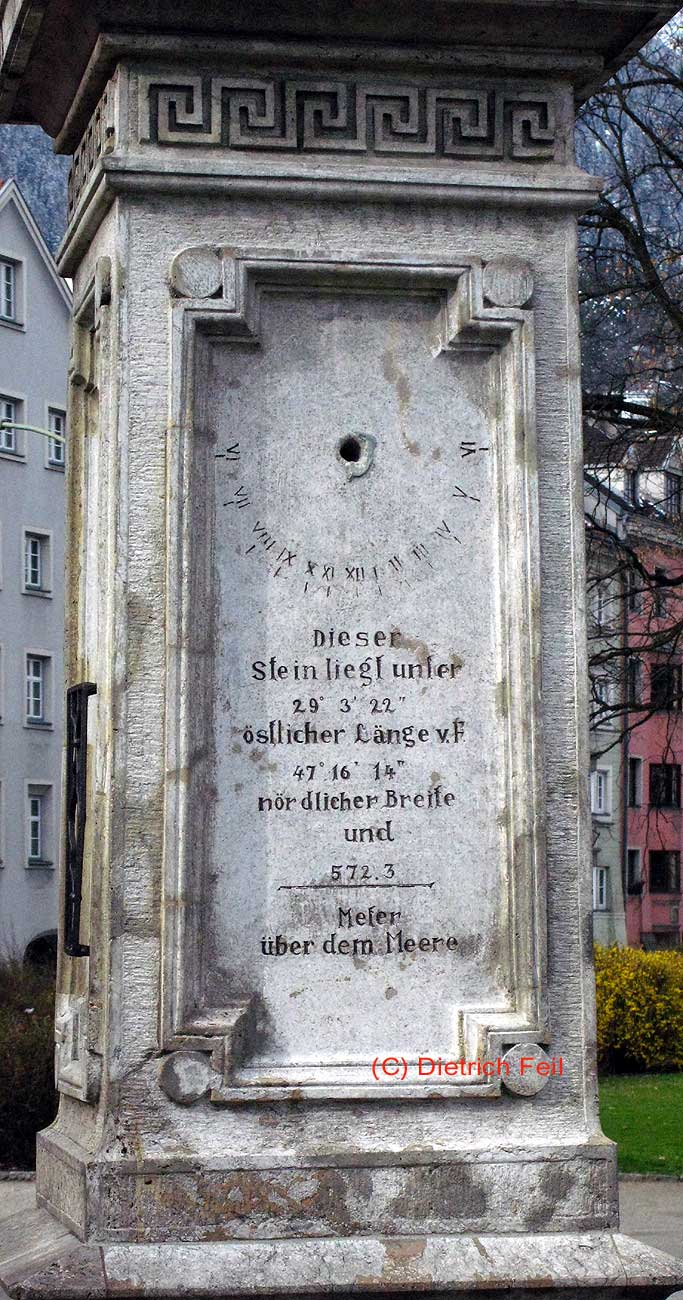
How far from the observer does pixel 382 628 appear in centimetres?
512

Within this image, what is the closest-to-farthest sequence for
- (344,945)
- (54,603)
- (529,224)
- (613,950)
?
1. (344,945)
2. (529,224)
3. (613,950)
4. (54,603)

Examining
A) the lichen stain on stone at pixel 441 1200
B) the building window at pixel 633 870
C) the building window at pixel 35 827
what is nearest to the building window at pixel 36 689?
the building window at pixel 35 827

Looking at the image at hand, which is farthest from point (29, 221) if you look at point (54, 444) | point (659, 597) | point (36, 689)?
point (659, 597)

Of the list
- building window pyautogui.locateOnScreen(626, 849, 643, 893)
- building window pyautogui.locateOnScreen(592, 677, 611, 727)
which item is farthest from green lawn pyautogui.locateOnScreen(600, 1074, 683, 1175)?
building window pyautogui.locateOnScreen(626, 849, 643, 893)

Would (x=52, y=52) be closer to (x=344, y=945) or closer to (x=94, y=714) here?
(x=94, y=714)

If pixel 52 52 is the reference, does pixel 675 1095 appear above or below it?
below

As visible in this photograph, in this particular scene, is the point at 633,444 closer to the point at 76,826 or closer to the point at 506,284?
the point at 506,284

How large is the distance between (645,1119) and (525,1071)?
10.8m

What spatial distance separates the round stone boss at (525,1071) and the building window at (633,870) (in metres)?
51.4

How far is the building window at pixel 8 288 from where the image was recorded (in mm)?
45281

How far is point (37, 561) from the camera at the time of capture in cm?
4578

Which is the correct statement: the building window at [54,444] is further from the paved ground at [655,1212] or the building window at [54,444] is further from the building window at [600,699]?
the paved ground at [655,1212]

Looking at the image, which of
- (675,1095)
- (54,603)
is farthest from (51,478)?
(675,1095)

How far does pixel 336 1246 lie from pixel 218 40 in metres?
3.27
